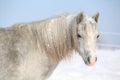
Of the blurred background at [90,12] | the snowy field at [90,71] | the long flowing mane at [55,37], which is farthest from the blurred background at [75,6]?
the long flowing mane at [55,37]

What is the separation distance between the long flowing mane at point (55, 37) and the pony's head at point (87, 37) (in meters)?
0.11

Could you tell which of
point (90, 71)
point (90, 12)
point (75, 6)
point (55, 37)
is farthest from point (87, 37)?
point (75, 6)

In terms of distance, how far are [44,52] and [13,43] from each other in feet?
1.14

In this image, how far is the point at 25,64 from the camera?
322 cm

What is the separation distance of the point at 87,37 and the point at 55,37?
39cm

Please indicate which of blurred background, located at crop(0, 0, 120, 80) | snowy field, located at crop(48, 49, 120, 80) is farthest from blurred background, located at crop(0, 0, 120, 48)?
snowy field, located at crop(48, 49, 120, 80)

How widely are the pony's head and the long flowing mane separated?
0.11m

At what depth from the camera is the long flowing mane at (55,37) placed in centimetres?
326

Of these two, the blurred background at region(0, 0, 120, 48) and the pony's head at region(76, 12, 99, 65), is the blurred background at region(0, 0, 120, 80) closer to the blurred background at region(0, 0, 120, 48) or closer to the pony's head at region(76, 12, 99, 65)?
the blurred background at region(0, 0, 120, 48)

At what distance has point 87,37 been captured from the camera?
3.08 m

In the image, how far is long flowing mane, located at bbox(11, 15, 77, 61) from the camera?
3264 mm

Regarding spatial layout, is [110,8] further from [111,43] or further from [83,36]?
[83,36]

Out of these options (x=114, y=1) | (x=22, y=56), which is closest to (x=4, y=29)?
(x=22, y=56)

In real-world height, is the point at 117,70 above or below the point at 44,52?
below
